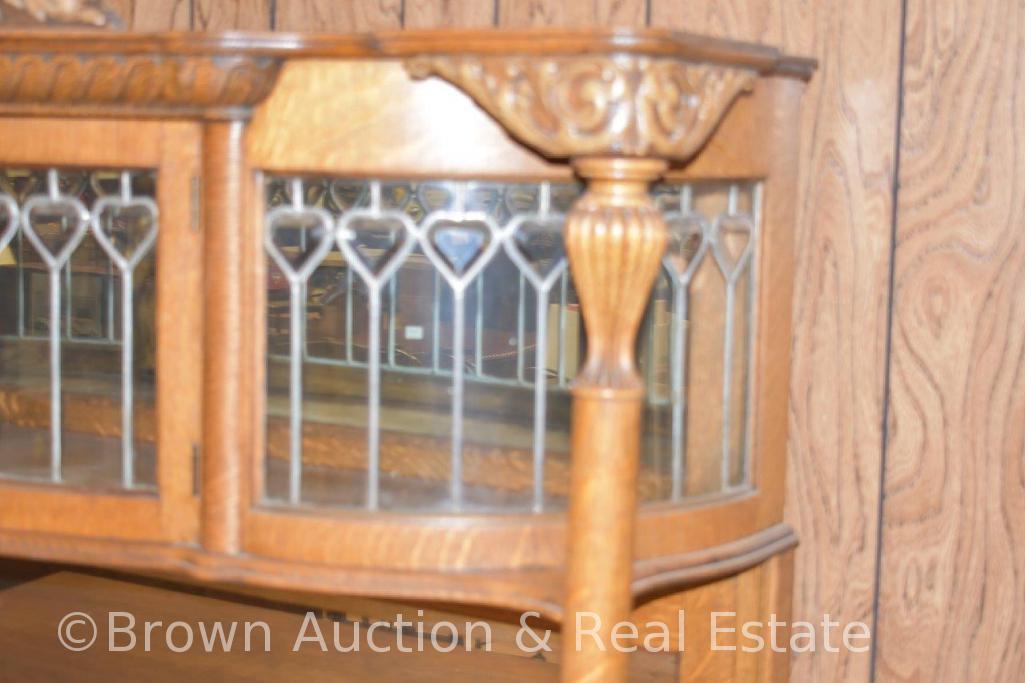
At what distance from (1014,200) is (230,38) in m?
0.74

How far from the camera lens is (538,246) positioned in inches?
46.0

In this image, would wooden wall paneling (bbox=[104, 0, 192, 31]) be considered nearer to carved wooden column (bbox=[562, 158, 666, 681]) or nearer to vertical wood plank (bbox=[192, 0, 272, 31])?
vertical wood plank (bbox=[192, 0, 272, 31])

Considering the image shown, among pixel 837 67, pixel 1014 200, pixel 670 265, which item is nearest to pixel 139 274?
pixel 670 265

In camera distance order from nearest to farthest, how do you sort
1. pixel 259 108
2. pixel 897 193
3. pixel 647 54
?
pixel 647 54, pixel 259 108, pixel 897 193

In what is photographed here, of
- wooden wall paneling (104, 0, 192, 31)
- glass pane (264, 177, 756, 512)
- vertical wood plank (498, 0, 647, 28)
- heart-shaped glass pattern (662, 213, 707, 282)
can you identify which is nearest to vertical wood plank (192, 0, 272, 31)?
wooden wall paneling (104, 0, 192, 31)

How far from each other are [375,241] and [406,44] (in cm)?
16

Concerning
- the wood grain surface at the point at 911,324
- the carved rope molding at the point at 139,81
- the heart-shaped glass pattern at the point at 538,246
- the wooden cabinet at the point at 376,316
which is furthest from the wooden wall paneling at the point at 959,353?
the carved rope molding at the point at 139,81

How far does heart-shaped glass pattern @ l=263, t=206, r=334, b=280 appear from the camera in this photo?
1.17 m

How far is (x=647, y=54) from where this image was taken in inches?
41.3

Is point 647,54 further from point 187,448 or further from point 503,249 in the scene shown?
point 187,448

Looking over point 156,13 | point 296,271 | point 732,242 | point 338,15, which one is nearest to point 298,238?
point 296,271

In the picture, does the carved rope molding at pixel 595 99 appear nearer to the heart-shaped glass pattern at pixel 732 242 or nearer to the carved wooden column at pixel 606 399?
the carved wooden column at pixel 606 399

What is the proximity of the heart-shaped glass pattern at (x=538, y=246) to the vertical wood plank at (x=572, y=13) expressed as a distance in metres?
0.37

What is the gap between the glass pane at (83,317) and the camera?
122 centimetres
